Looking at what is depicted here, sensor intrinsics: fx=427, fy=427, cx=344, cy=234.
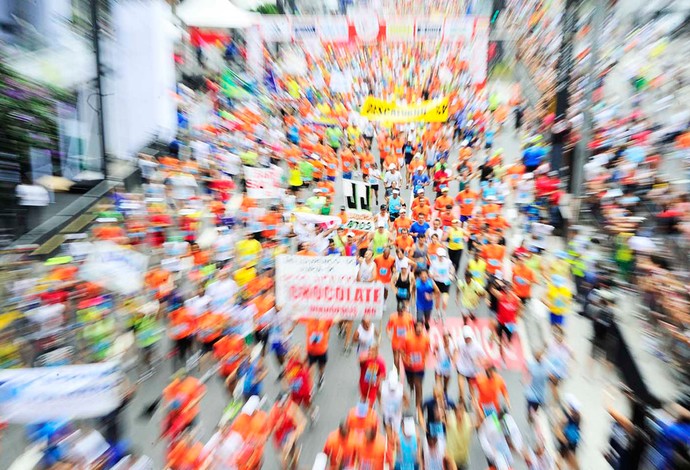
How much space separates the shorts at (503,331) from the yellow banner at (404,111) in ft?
21.9

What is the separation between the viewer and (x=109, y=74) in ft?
38.3

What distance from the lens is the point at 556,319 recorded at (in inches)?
257

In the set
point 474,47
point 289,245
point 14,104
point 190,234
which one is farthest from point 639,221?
point 14,104

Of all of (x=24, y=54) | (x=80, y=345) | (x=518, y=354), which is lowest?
(x=518, y=354)

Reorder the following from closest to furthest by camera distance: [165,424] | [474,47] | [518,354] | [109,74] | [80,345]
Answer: [165,424] → [80,345] → [518,354] → [474,47] → [109,74]

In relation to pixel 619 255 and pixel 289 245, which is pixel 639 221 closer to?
pixel 619 255

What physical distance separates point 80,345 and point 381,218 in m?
6.25

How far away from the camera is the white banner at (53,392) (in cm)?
324

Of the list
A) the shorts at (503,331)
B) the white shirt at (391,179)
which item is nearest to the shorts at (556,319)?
the shorts at (503,331)

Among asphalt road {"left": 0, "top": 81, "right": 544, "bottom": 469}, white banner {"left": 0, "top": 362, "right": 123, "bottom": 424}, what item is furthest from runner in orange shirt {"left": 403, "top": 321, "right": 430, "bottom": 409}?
white banner {"left": 0, "top": 362, "right": 123, "bottom": 424}

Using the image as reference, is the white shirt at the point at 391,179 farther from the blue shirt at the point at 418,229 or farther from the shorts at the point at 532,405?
the shorts at the point at 532,405

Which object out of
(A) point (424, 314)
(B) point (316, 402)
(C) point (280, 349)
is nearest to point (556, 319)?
(A) point (424, 314)

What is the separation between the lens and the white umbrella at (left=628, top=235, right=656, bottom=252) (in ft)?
21.1

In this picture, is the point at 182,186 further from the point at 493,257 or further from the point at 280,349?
the point at 493,257
